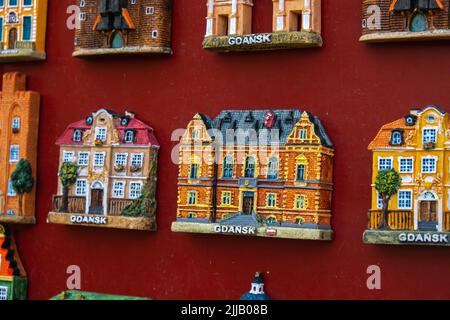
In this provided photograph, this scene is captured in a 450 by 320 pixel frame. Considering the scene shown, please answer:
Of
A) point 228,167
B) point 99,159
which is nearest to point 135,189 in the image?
point 99,159

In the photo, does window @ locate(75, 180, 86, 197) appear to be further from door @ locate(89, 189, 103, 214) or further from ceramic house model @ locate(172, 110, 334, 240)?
ceramic house model @ locate(172, 110, 334, 240)

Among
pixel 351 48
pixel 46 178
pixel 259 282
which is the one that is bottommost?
pixel 259 282

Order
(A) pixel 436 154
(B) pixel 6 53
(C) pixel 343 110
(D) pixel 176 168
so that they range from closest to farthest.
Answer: (A) pixel 436 154 < (C) pixel 343 110 < (D) pixel 176 168 < (B) pixel 6 53

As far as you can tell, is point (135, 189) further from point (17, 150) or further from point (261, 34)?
point (261, 34)

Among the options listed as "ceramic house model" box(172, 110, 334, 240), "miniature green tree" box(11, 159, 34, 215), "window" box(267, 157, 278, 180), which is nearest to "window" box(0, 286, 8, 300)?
"miniature green tree" box(11, 159, 34, 215)

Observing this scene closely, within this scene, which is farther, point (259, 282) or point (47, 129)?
point (47, 129)

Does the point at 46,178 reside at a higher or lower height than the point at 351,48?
lower

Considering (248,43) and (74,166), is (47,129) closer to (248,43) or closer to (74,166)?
(74,166)

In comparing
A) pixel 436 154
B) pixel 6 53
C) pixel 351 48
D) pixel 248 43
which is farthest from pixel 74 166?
pixel 436 154
